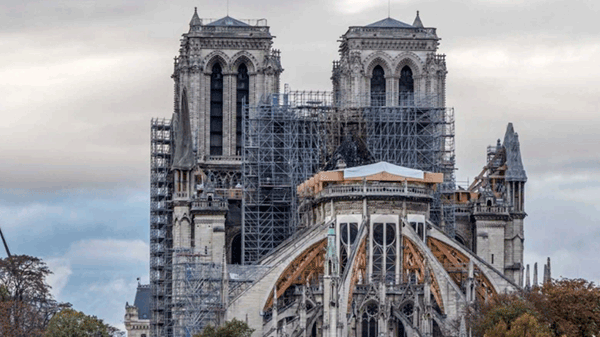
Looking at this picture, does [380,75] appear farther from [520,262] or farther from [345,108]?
[520,262]

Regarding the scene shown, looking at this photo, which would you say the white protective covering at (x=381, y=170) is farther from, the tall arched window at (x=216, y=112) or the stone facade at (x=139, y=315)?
the stone facade at (x=139, y=315)

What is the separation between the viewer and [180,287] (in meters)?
131

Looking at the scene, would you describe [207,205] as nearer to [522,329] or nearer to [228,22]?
[228,22]

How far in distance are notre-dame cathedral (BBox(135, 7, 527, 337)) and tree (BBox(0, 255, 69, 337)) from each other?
26.3 feet

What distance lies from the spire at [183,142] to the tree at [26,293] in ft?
47.2

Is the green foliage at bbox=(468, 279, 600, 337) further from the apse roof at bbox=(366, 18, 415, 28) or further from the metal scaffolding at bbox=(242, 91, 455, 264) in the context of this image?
the apse roof at bbox=(366, 18, 415, 28)

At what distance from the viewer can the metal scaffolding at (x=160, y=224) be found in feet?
464

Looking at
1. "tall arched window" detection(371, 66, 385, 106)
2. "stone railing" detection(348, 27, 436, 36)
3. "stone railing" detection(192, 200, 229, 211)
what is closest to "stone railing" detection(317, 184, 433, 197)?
"stone railing" detection(192, 200, 229, 211)

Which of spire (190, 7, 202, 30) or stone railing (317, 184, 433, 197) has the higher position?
spire (190, 7, 202, 30)

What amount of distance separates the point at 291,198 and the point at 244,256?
4.66 metres

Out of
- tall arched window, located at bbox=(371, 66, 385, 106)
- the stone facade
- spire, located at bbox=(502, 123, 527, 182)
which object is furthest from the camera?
the stone facade

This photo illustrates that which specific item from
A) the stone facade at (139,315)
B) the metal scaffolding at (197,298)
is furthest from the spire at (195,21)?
the stone facade at (139,315)

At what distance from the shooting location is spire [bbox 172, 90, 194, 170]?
139500 mm

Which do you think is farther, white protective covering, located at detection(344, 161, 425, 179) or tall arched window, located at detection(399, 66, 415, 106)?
tall arched window, located at detection(399, 66, 415, 106)
